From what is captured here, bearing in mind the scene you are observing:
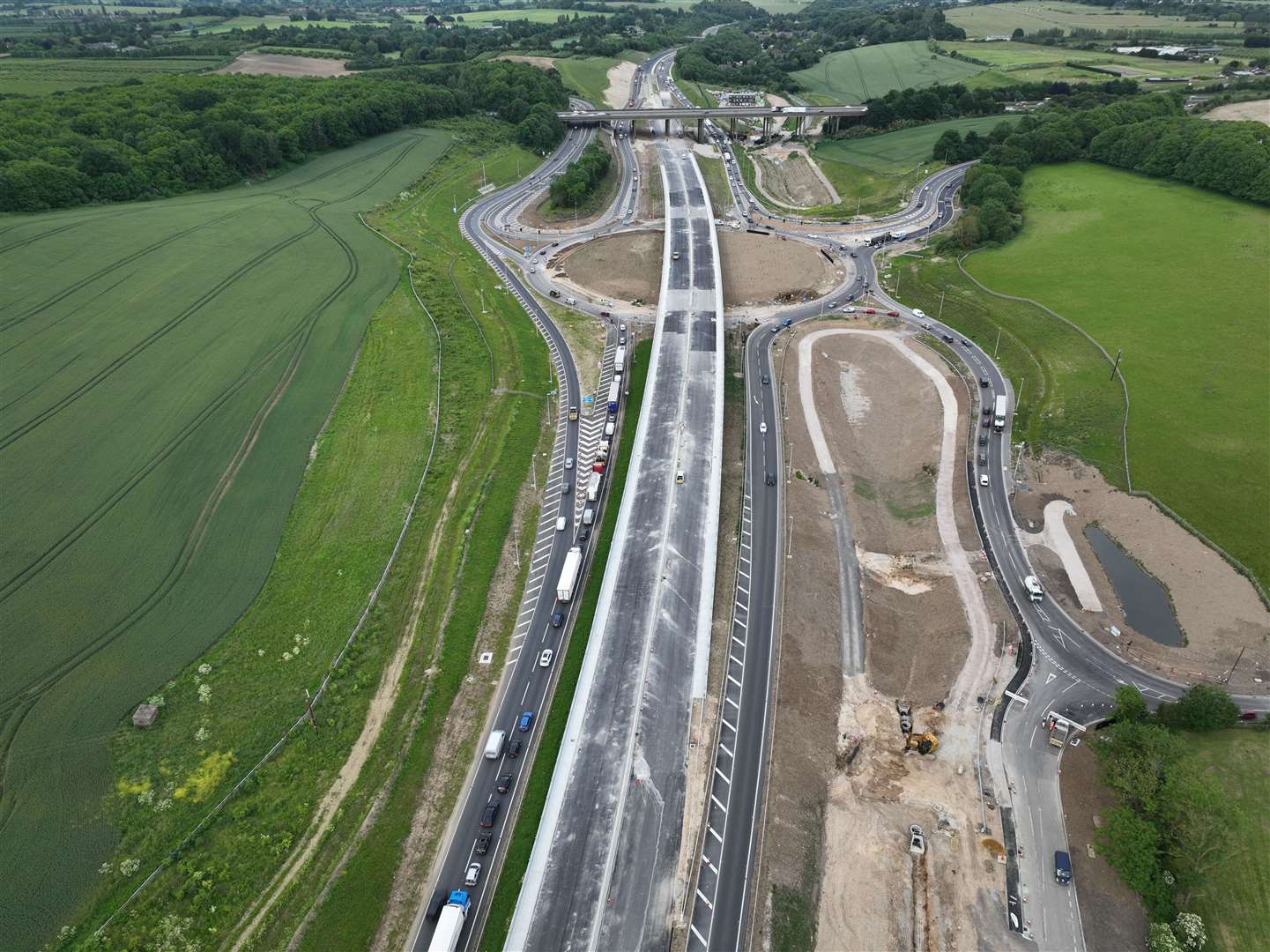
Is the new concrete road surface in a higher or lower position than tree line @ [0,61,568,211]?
lower

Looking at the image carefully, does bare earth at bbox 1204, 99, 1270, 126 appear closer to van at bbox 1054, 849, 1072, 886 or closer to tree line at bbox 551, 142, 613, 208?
tree line at bbox 551, 142, 613, 208

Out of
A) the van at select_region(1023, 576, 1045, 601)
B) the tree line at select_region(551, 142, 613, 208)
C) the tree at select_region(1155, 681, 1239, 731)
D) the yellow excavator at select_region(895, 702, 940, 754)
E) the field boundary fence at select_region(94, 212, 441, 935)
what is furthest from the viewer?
the tree line at select_region(551, 142, 613, 208)

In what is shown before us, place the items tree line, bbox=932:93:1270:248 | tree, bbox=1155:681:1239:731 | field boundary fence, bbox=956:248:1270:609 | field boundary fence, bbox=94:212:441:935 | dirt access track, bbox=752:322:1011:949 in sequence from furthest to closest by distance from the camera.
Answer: tree line, bbox=932:93:1270:248, field boundary fence, bbox=956:248:1270:609, tree, bbox=1155:681:1239:731, dirt access track, bbox=752:322:1011:949, field boundary fence, bbox=94:212:441:935

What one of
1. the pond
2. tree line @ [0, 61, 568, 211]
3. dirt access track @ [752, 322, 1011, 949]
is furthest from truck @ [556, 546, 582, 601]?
tree line @ [0, 61, 568, 211]

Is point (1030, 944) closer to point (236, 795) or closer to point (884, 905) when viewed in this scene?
point (884, 905)

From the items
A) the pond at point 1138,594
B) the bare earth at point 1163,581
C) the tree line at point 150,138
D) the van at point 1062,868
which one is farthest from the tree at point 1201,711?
the tree line at point 150,138

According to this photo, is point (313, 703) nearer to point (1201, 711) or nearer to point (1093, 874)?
point (1093, 874)

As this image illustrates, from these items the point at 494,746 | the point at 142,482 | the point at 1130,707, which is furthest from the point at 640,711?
the point at 142,482

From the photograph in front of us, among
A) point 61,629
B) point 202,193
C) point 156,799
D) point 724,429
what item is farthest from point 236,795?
point 202,193

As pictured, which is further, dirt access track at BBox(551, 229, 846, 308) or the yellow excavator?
dirt access track at BBox(551, 229, 846, 308)
